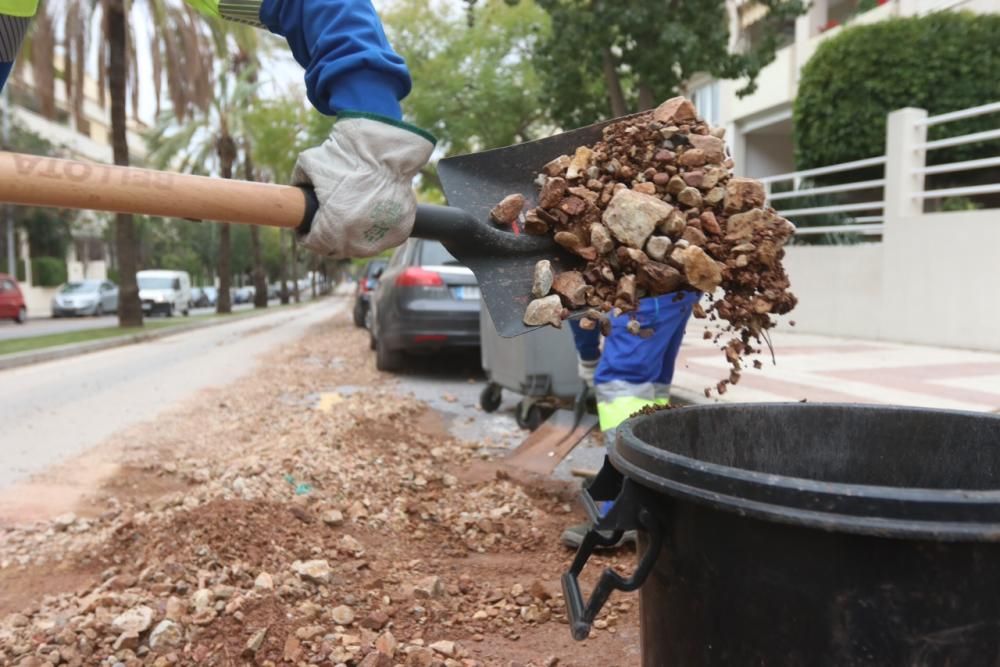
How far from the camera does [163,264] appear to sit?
48812mm

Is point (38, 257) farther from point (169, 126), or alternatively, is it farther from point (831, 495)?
point (831, 495)

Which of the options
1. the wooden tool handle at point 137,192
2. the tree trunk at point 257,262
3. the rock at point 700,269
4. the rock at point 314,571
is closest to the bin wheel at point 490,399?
→ the rock at point 314,571

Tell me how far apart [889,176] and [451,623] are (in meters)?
Answer: 7.53

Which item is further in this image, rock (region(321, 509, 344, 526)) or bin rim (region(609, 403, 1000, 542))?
rock (region(321, 509, 344, 526))

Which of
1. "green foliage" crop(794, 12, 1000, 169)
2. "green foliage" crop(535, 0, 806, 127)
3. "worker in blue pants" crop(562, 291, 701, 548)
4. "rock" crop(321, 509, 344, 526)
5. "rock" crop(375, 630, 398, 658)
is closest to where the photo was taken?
"rock" crop(375, 630, 398, 658)

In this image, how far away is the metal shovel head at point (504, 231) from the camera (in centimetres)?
220

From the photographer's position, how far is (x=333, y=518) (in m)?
3.16

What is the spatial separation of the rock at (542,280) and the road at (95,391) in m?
3.36

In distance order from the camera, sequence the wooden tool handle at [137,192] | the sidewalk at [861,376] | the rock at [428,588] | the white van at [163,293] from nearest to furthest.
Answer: the wooden tool handle at [137,192] → the rock at [428,588] → the sidewalk at [861,376] → the white van at [163,293]

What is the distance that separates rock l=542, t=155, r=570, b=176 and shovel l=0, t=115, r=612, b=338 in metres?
0.10

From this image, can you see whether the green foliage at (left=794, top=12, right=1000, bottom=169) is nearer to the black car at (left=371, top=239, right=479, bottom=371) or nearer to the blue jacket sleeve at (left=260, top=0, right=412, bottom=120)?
the black car at (left=371, top=239, right=479, bottom=371)

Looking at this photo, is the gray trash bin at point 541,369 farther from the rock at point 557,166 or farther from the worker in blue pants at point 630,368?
the rock at point 557,166

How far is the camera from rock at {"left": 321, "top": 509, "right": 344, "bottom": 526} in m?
3.15

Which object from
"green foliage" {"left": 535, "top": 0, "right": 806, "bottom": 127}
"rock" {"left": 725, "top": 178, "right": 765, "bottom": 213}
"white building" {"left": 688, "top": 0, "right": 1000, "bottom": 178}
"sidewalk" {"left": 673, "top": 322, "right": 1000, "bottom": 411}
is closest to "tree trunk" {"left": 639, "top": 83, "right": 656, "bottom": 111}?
"green foliage" {"left": 535, "top": 0, "right": 806, "bottom": 127}
